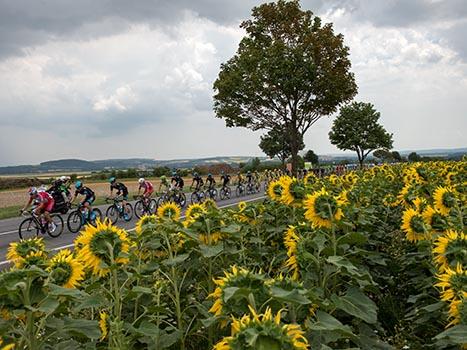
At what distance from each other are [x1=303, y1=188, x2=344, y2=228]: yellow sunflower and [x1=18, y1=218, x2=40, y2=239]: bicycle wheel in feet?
39.1

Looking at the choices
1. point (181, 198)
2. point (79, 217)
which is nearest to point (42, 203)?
point (79, 217)

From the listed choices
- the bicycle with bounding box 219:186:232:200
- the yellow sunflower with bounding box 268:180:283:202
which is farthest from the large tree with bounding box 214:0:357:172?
the yellow sunflower with bounding box 268:180:283:202

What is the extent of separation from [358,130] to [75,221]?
49503 mm

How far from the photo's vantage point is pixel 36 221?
1330 centimetres

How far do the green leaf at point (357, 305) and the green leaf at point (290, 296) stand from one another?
70 cm

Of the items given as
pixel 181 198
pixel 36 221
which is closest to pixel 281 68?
pixel 181 198

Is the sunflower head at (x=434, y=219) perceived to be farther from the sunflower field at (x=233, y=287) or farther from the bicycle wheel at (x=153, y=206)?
the bicycle wheel at (x=153, y=206)

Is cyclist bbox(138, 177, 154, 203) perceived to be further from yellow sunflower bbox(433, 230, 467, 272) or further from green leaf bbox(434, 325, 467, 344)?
green leaf bbox(434, 325, 467, 344)

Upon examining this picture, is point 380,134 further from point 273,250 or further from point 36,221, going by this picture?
point 273,250

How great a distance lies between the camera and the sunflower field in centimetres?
162

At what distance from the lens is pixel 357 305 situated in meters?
2.27

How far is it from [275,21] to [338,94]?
5.52 m

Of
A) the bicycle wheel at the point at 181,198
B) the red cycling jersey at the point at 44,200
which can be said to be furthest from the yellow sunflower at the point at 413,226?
the bicycle wheel at the point at 181,198

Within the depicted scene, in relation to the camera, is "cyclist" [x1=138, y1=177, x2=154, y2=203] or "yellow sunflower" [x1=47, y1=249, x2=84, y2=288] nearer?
"yellow sunflower" [x1=47, y1=249, x2=84, y2=288]
